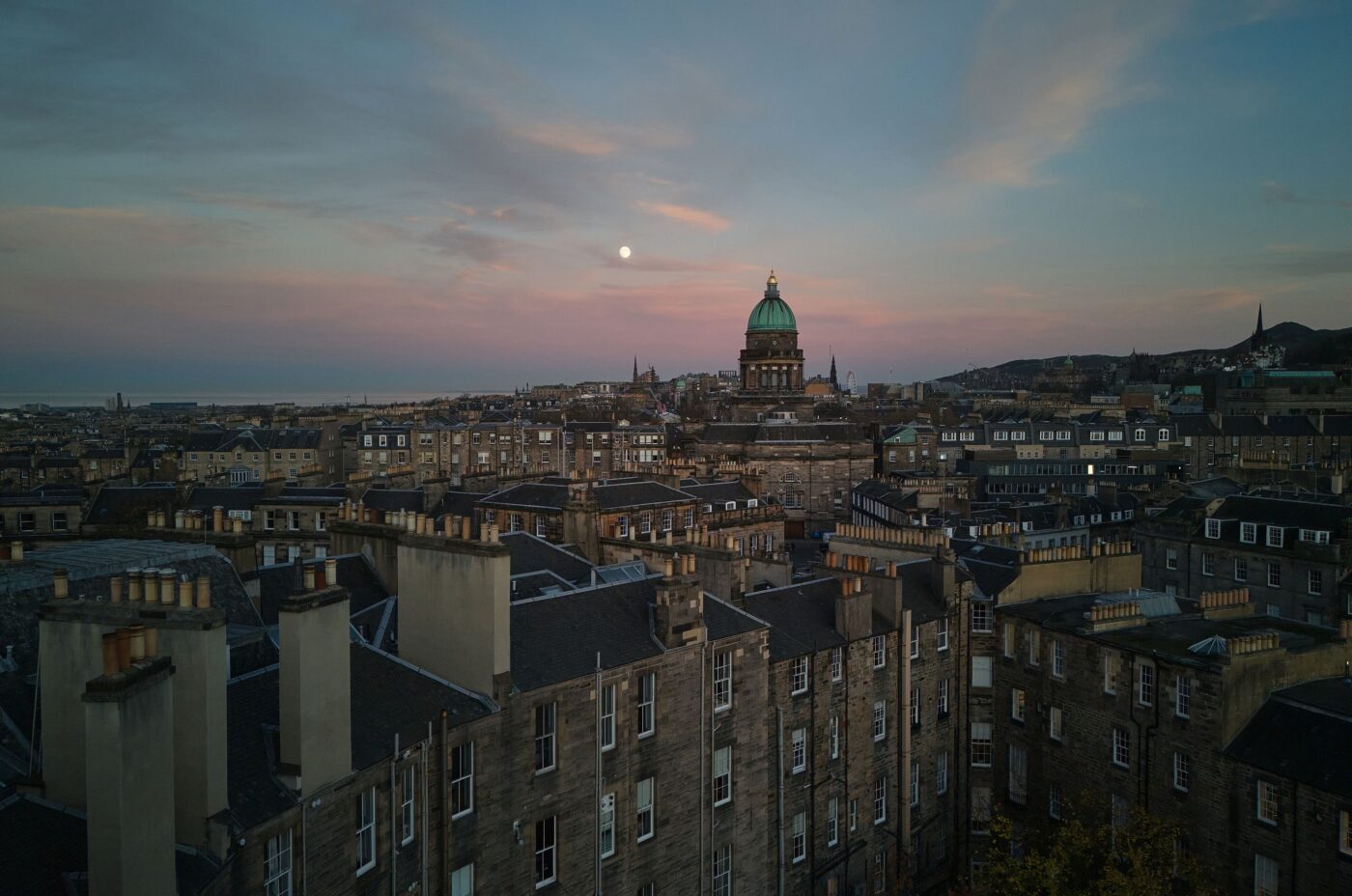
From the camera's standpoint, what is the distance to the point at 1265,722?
67.1 ft

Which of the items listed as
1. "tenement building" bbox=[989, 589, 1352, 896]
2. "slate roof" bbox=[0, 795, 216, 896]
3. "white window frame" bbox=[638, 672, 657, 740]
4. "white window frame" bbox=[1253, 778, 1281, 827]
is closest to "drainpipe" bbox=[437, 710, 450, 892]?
"slate roof" bbox=[0, 795, 216, 896]

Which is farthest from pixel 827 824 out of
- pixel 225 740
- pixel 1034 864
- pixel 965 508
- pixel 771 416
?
pixel 771 416

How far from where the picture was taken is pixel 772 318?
124688 millimetres

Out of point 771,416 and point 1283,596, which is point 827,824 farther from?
point 771,416

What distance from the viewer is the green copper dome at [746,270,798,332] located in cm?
12481

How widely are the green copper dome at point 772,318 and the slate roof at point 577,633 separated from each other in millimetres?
107706

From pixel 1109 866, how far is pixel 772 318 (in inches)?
4319

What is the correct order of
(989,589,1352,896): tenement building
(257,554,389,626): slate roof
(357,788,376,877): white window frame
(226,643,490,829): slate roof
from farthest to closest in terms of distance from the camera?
(257,554,389,626): slate roof
(989,589,1352,896): tenement building
(357,788,376,877): white window frame
(226,643,490,829): slate roof

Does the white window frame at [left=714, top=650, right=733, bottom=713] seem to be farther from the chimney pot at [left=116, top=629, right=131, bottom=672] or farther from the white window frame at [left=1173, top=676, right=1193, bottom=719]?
the chimney pot at [left=116, top=629, right=131, bottom=672]

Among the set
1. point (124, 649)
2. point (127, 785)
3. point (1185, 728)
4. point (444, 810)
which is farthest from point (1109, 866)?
point (124, 649)

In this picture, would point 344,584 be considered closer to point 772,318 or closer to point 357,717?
point 357,717

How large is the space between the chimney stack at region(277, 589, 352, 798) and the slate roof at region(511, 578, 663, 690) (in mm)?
3901

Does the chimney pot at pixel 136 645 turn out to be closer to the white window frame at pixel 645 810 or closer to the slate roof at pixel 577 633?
the slate roof at pixel 577 633

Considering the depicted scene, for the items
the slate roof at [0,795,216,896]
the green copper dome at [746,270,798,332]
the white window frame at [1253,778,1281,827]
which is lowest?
Result: the white window frame at [1253,778,1281,827]
